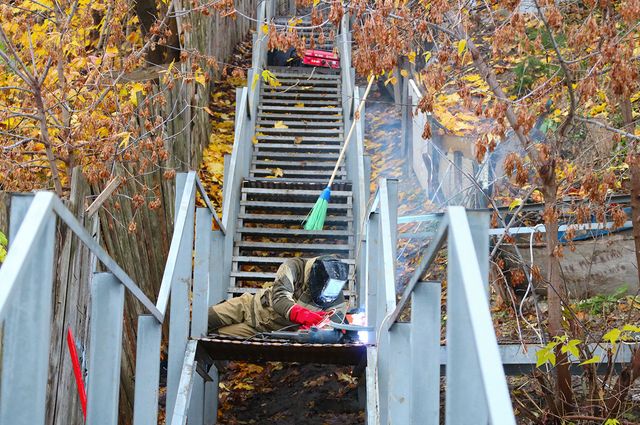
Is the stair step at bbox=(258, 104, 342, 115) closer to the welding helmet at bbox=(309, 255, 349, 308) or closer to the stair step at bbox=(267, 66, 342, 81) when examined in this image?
the stair step at bbox=(267, 66, 342, 81)

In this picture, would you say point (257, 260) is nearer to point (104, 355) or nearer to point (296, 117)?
point (296, 117)

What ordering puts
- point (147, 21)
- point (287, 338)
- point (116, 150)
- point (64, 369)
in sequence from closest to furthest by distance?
point (64, 369) → point (287, 338) → point (116, 150) → point (147, 21)

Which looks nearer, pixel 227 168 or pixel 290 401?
pixel 290 401

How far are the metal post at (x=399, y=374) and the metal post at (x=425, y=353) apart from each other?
847 millimetres

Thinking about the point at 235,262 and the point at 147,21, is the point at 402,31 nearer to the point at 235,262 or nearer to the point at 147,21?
the point at 235,262

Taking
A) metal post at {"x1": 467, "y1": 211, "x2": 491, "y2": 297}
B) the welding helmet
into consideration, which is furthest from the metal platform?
metal post at {"x1": 467, "y1": 211, "x2": 491, "y2": 297}

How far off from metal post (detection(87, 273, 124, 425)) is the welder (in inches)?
131

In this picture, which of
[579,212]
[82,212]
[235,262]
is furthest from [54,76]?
[579,212]

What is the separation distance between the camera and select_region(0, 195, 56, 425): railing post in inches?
104

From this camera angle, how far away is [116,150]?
7.20 m

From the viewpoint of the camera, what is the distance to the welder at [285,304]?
712 centimetres

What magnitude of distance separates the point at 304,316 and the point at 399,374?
2.58 meters

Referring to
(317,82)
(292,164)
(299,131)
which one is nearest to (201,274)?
(292,164)

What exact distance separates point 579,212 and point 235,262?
456 cm
